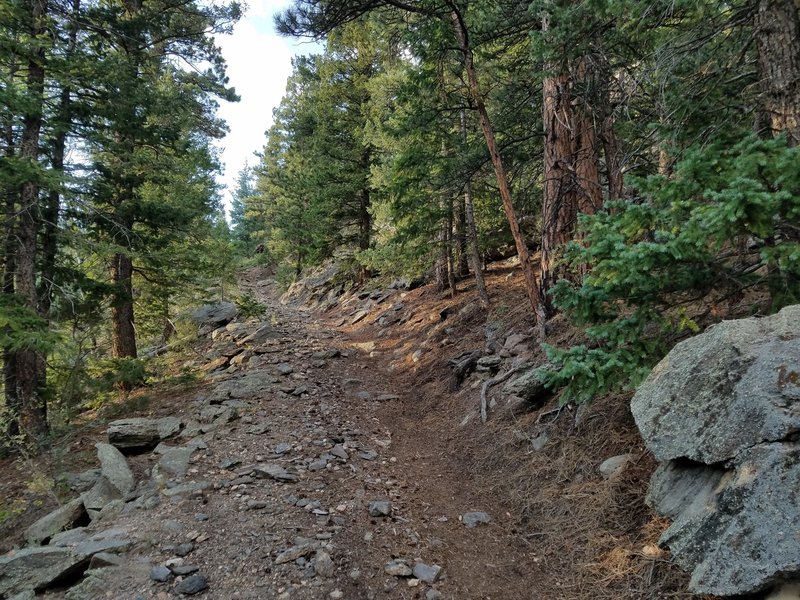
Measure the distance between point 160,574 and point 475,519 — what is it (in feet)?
10.5

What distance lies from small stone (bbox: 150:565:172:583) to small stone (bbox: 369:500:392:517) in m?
2.04

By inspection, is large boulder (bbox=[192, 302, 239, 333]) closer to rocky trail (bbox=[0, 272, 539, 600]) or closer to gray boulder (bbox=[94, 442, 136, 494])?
rocky trail (bbox=[0, 272, 539, 600])

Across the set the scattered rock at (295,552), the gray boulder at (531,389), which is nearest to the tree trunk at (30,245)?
the scattered rock at (295,552)

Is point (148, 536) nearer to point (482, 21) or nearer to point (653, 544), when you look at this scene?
point (653, 544)

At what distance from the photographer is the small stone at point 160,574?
148 inches

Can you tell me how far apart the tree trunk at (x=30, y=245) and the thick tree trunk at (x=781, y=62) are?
10820 millimetres

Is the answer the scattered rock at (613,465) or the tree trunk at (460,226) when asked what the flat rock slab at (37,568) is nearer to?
the scattered rock at (613,465)

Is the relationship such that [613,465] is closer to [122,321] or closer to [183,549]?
[183,549]

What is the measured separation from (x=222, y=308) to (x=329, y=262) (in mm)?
11378

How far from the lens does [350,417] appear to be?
8.02 metres

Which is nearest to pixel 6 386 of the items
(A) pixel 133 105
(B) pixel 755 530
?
(A) pixel 133 105

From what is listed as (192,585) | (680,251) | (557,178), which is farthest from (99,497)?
(557,178)

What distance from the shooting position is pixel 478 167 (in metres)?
9.13

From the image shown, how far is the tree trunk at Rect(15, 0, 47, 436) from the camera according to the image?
7.97 metres
